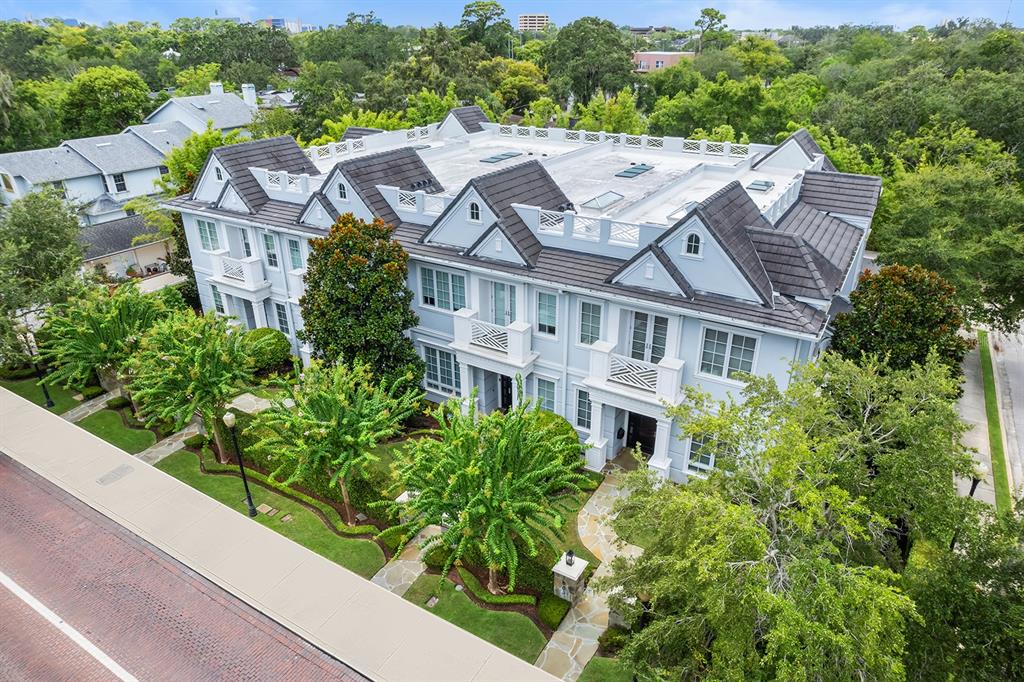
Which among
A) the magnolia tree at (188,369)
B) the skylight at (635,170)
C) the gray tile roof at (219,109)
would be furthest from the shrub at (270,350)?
the gray tile roof at (219,109)

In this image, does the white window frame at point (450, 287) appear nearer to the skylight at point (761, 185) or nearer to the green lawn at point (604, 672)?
the green lawn at point (604, 672)

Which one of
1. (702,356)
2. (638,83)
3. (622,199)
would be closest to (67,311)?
(622,199)

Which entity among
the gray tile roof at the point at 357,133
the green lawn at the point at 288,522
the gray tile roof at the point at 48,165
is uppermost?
the gray tile roof at the point at 357,133

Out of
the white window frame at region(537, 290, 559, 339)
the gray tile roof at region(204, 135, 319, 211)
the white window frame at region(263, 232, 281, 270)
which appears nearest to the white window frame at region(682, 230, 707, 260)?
the white window frame at region(537, 290, 559, 339)

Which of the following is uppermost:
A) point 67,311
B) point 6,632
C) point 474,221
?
point 474,221

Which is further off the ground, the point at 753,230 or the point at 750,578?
the point at 753,230

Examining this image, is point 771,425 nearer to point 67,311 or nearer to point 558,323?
point 558,323

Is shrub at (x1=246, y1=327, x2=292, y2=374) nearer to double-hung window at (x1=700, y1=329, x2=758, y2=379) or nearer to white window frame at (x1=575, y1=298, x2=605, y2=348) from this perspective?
white window frame at (x1=575, y1=298, x2=605, y2=348)
